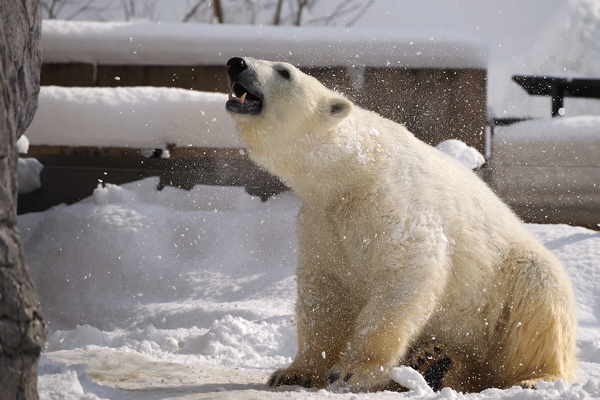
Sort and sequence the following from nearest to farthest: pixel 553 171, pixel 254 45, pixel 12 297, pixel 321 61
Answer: pixel 12 297 < pixel 553 171 < pixel 321 61 < pixel 254 45

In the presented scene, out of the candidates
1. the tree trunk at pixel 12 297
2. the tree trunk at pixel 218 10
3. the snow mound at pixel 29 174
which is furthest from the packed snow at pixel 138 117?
the tree trunk at pixel 218 10

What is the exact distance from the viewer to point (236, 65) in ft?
8.36

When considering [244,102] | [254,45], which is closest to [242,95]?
[244,102]

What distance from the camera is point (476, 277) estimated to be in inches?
103

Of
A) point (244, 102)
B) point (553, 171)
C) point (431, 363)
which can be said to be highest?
point (244, 102)

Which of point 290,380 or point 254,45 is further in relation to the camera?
point 254,45

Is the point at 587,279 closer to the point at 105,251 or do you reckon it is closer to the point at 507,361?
the point at 507,361

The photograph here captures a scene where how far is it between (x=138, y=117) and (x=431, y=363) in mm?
5191

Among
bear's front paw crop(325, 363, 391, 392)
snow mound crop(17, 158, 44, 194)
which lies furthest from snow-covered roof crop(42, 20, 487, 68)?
bear's front paw crop(325, 363, 391, 392)

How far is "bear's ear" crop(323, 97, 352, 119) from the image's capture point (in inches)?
103

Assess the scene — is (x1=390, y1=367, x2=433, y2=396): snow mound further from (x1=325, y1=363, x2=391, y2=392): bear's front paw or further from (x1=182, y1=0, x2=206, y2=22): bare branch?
(x1=182, y1=0, x2=206, y2=22): bare branch

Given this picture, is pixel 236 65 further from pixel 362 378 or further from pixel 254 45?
pixel 254 45

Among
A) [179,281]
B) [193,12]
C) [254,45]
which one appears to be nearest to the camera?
[179,281]

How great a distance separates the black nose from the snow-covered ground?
1346 mm
